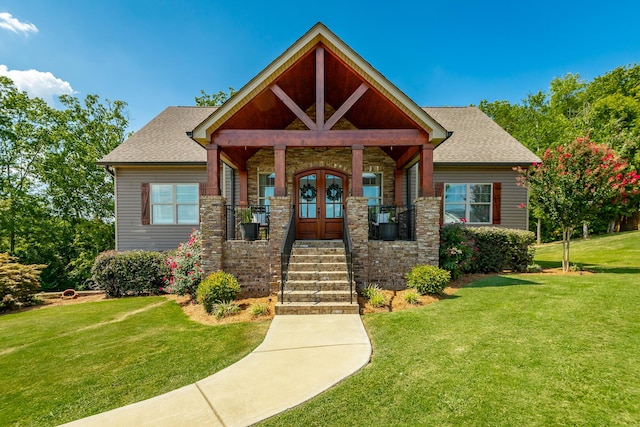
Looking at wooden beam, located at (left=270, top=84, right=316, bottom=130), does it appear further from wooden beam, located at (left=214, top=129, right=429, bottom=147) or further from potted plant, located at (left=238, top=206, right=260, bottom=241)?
potted plant, located at (left=238, top=206, right=260, bottom=241)

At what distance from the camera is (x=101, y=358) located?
4203 mm

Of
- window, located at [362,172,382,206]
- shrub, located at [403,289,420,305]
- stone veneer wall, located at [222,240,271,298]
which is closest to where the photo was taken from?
shrub, located at [403,289,420,305]

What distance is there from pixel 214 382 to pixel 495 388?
311 centimetres

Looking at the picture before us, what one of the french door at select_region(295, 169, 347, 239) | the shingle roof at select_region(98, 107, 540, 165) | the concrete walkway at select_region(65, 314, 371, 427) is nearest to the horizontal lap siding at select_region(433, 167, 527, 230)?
the shingle roof at select_region(98, 107, 540, 165)

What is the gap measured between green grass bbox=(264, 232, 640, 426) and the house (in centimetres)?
225

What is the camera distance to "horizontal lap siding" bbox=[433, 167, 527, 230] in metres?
11.4

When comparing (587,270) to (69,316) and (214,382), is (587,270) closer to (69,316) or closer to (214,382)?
(214,382)

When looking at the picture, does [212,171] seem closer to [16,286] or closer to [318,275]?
[318,275]

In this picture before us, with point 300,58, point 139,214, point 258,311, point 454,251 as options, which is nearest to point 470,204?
point 454,251

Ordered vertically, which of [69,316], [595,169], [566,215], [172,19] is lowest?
[69,316]

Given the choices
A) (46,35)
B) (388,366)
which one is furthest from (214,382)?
(46,35)

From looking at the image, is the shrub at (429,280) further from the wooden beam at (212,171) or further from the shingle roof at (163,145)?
the shingle roof at (163,145)

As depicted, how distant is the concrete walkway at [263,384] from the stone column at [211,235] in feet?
11.1

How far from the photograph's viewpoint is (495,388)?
9.51 ft
